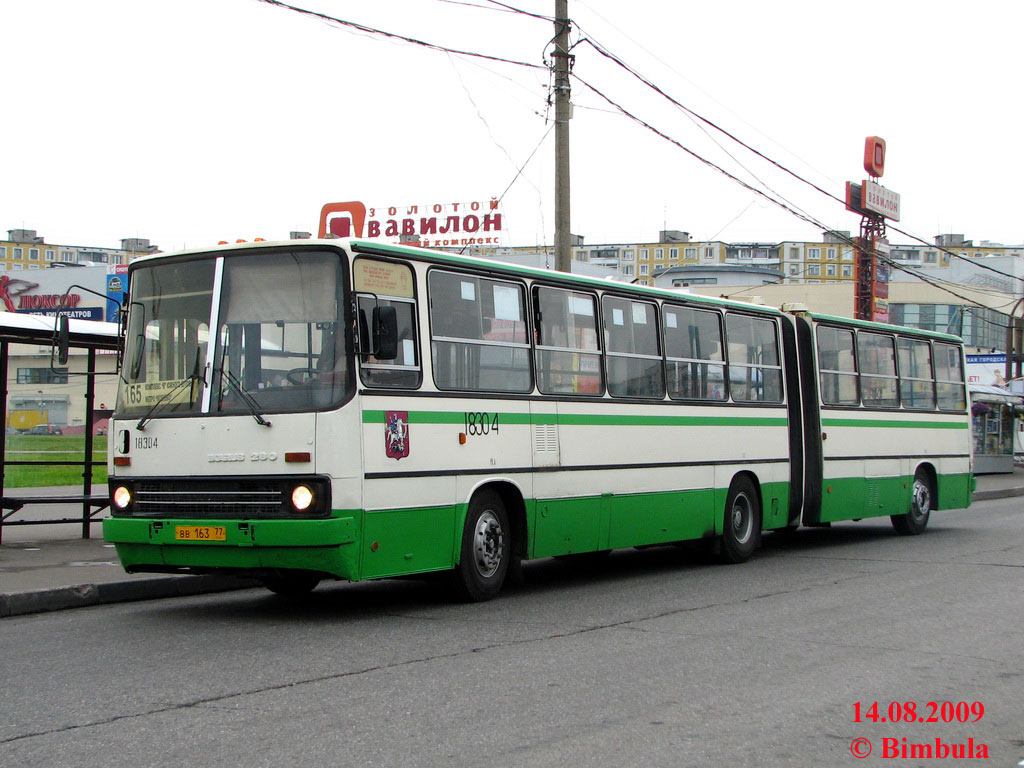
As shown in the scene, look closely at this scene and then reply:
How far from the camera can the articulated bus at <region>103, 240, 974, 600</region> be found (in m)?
9.03

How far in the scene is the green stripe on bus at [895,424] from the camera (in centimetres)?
1608

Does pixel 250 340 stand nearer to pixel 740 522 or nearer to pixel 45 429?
pixel 45 429

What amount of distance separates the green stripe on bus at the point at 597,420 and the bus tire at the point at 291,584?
1.62 metres

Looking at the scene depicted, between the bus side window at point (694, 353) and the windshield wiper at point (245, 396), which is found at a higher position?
the bus side window at point (694, 353)

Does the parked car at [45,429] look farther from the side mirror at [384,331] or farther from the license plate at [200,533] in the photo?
the side mirror at [384,331]

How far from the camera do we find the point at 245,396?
9180 mm

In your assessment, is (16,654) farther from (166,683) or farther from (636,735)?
(636,735)

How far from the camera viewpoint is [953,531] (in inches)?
733

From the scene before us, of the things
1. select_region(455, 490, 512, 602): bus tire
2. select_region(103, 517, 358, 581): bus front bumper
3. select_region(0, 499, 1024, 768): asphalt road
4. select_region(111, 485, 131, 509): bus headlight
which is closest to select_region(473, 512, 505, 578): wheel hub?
select_region(455, 490, 512, 602): bus tire

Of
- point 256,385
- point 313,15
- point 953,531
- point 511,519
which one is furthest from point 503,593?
point 953,531

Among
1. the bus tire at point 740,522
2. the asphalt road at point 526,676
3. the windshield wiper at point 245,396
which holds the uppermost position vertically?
the windshield wiper at point 245,396

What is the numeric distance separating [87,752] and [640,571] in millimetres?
8688

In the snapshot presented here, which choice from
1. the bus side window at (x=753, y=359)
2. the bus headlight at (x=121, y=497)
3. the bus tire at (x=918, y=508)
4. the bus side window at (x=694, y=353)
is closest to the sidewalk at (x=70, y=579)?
the bus headlight at (x=121, y=497)

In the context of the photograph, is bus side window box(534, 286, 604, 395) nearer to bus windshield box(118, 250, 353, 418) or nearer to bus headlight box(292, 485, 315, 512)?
bus windshield box(118, 250, 353, 418)
